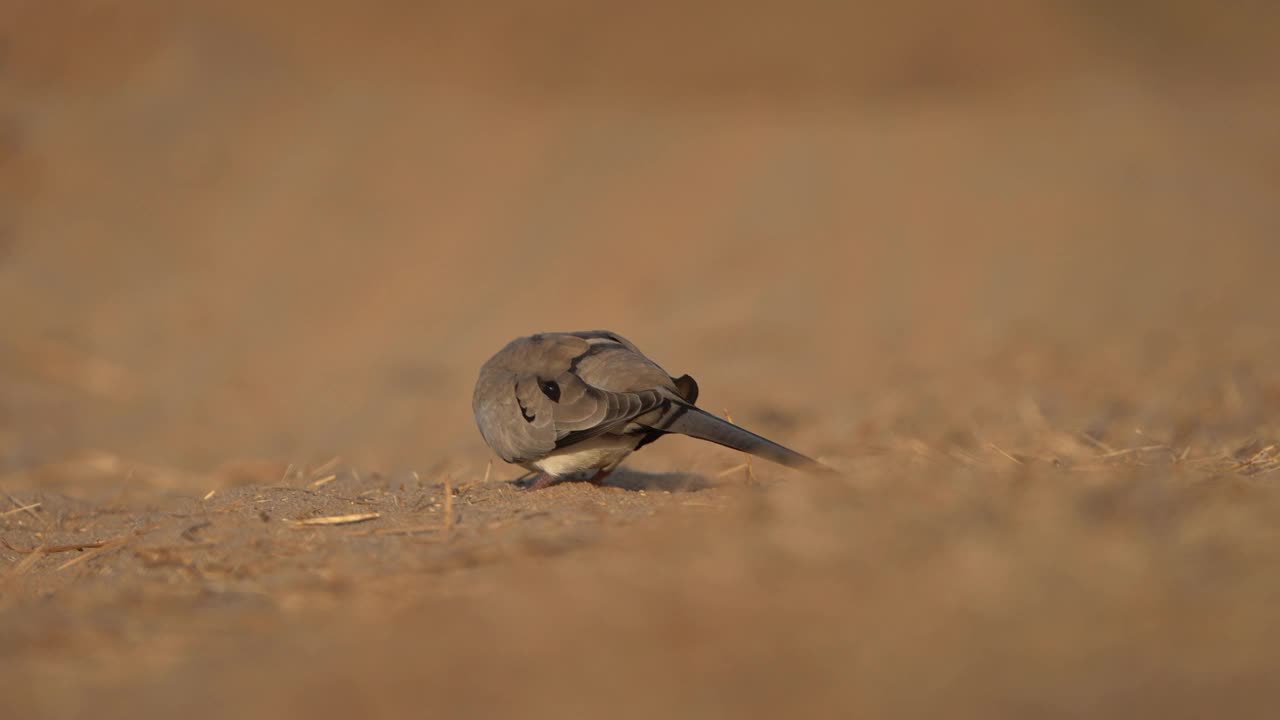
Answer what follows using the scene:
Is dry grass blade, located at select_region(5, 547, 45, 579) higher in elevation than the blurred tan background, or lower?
lower

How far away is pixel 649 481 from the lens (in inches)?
237

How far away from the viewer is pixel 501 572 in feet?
11.9

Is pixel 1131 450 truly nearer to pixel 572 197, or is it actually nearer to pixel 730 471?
pixel 730 471

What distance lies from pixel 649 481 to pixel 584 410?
1117mm

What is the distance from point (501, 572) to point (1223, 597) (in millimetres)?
1899

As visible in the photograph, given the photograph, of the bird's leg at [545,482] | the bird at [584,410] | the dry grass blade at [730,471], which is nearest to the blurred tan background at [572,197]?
the dry grass blade at [730,471]

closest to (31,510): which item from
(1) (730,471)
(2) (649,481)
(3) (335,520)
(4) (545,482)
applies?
(3) (335,520)

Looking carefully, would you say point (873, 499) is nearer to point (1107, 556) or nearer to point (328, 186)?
point (1107, 556)

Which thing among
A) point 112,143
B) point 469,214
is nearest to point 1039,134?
point 469,214

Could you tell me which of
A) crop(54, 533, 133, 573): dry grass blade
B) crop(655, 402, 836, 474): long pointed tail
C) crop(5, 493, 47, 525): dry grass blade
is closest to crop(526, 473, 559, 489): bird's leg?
crop(655, 402, 836, 474): long pointed tail

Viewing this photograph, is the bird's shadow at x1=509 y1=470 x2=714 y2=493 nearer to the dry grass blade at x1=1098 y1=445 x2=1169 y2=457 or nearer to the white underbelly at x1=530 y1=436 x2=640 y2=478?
the white underbelly at x1=530 y1=436 x2=640 y2=478

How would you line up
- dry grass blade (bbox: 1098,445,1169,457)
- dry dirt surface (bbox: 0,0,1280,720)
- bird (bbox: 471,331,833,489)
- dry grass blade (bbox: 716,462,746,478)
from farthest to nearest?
1. dry grass blade (bbox: 716,462,746,478)
2. dry grass blade (bbox: 1098,445,1169,457)
3. bird (bbox: 471,331,833,489)
4. dry dirt surface (bbox: 0,0,1280,720)

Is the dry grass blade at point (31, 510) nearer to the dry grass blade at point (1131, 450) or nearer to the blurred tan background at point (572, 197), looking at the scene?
the blurred tan background at point (572, 197)

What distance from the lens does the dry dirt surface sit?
2883 millimetres
